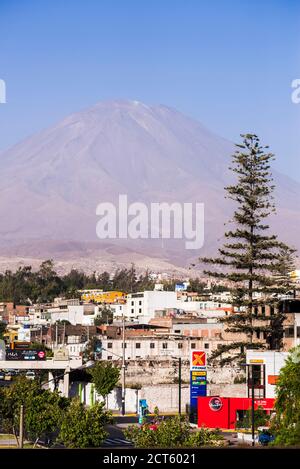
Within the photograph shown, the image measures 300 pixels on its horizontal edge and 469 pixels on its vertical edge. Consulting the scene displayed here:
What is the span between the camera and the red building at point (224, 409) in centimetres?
5816

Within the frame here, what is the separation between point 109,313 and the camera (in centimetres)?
15500

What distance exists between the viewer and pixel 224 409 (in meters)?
59.3

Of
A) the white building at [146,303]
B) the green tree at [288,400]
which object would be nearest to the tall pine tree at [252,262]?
the green tree at [288,400]

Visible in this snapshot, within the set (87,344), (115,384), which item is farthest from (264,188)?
(87,344)

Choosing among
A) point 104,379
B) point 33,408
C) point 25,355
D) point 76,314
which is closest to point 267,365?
point 104,379

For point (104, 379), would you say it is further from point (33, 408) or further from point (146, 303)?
point (146, 303)

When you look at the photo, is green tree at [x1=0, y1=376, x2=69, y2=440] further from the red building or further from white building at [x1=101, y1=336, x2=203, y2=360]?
white building at [x1=101, y1=336, x2=203, y2=360]

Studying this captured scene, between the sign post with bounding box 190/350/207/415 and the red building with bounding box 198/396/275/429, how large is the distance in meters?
1.17

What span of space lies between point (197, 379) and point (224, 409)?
2655 mm

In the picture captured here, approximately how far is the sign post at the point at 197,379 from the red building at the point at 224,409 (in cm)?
117

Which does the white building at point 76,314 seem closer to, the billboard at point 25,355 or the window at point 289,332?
the window at point 289,332

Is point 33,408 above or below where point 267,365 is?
below

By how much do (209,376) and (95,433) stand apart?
42.0 m
